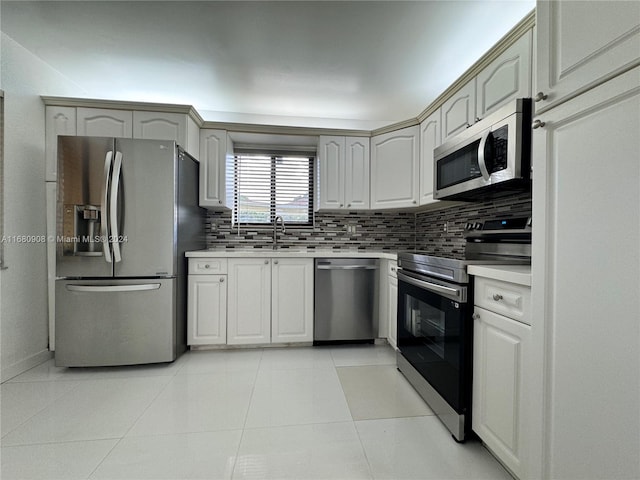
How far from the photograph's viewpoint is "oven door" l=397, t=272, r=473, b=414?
4.31 feet

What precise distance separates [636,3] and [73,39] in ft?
9.95

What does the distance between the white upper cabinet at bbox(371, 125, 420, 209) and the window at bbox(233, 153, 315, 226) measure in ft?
2.63

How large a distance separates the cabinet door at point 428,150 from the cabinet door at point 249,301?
1.54 m

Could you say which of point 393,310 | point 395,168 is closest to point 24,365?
point 393,310

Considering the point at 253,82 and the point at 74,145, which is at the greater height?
the point at 253,82

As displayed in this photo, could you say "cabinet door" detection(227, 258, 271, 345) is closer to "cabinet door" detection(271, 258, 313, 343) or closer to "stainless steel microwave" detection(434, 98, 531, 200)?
"cabinet door" detection(271, 258, 313, 343)

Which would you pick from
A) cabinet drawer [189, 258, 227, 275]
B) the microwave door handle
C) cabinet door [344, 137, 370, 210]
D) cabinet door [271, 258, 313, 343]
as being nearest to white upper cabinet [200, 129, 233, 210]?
cabinet drawer [189, 258, 227, 275]

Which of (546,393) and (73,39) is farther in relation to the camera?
(73,39)

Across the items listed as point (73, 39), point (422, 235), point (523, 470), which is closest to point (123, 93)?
point (73, 39)

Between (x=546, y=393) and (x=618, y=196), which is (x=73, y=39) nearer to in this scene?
(x=618, y=196)

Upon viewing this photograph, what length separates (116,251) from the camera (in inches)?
80.8

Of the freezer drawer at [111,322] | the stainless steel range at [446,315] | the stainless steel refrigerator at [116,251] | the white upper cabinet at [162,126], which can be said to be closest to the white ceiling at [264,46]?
the white upper cabinet at [162,126]

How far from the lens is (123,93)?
2713mm

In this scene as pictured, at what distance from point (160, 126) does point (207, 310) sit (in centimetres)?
170
